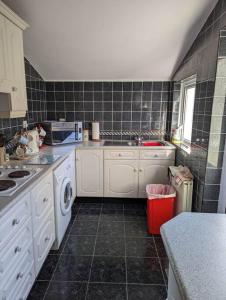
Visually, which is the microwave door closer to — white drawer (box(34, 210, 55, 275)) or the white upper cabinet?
the white upper cabinet

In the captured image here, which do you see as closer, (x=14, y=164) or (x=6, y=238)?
(x=6, y=238)

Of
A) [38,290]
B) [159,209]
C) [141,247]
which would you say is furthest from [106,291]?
[159,209]

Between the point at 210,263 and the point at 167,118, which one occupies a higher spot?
the point at 167,118

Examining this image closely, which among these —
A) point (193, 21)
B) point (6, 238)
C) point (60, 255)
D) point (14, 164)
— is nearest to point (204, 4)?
point (193, 21)

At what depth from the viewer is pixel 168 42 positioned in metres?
2.33

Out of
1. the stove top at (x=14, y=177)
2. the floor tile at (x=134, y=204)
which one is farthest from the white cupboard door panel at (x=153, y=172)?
the stove top at (x=14, y=177)

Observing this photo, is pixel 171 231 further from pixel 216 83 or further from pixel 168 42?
pixel 168 42

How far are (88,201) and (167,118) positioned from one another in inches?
63.8

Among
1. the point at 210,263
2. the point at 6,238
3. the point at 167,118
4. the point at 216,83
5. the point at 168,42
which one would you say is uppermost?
the point at 168,42

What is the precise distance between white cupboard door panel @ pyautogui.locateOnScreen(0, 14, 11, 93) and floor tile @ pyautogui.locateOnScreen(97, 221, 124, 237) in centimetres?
162

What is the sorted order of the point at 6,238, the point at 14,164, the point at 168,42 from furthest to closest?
1. the point at 168,42
2. the point at 14,164
3. the point at 6,238

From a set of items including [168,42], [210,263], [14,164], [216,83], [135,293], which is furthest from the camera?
[168,42]

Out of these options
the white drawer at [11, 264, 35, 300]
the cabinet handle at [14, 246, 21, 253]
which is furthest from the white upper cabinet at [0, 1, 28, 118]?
the white drawer at [11, 264, 35, 300]

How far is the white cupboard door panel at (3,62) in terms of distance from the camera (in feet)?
5.24
